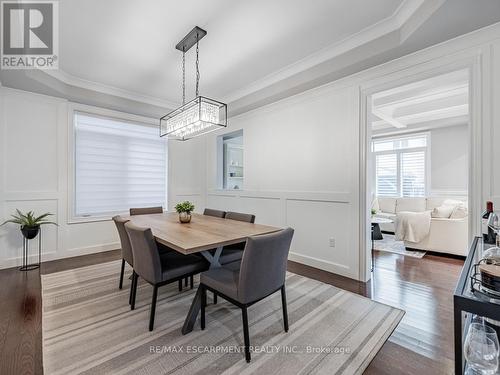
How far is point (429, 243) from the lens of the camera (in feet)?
13.0

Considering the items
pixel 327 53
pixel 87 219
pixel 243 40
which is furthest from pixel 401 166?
pixel 87 219

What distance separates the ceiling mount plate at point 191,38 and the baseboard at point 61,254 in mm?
3403

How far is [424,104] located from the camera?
470 centimetres

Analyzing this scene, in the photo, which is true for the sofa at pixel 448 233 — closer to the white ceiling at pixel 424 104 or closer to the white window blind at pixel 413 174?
the white ceiling at pixel 424 104

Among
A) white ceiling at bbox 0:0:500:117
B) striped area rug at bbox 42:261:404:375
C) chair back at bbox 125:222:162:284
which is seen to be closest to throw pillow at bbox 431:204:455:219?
striped area rug at bbox 42:261:404:375

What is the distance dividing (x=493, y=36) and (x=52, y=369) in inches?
164

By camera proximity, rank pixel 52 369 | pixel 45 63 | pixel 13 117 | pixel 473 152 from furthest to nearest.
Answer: pixel 13 117, pixel 45 63, pixel 473 152, pixel 52 369

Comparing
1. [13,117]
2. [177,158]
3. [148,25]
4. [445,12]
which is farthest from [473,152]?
[13,117]

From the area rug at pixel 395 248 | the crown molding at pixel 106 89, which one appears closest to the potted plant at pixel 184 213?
the crown molding at pixel 106 89

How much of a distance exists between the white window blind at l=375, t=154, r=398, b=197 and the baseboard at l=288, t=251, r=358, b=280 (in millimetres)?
4478

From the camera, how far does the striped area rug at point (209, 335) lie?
1558 millimetres

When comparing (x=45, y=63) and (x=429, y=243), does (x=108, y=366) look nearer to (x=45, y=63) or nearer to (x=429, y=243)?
(x=45, y=63)

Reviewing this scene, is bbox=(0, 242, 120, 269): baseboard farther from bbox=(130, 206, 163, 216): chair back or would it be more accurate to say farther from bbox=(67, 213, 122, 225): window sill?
bbox=(130, 206, 163, 216): chair back

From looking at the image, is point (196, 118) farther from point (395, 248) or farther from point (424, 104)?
point (424, 104)
